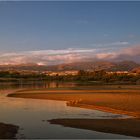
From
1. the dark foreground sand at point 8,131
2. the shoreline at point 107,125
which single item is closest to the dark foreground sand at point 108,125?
the shoreline at point 107,125

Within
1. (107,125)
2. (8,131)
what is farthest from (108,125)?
(8,131)

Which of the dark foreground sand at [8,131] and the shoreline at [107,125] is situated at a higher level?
the dark foreground sand at [8,131]

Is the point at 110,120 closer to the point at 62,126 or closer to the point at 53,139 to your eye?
the point at 62,126

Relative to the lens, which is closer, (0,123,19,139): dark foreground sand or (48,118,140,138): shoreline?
(0,123,19,139): dark foreground sand

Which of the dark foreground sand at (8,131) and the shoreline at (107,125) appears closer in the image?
the dark foreground sand at (8,131)

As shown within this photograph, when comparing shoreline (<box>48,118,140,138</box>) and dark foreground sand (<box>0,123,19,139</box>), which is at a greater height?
dark foreground sand (<box>0,123,19,139</box>)

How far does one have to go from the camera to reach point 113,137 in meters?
18.2

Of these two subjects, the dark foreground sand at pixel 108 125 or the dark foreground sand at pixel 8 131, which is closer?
the dark foreground sand at pixel 8 131

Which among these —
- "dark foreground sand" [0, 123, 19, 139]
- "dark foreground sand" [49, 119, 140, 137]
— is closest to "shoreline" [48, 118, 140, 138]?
"dark foreground sand" [49, 119, 140, 137]

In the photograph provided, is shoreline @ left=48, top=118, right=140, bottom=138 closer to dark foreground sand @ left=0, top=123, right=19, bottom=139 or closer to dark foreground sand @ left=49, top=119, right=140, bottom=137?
dark foreground sand @ left=49, top=119, right=140, bottom=137

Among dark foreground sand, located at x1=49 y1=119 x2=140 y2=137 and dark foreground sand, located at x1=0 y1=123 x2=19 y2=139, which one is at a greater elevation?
dark foreground sand, located at x1=0 y1=123 x2=19 y2=139

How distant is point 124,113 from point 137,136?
32.6ft

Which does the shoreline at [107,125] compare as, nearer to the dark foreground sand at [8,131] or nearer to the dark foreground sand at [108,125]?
the dark foreground sand at [108,125]

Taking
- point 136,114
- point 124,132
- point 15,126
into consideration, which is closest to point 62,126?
point 15,126
